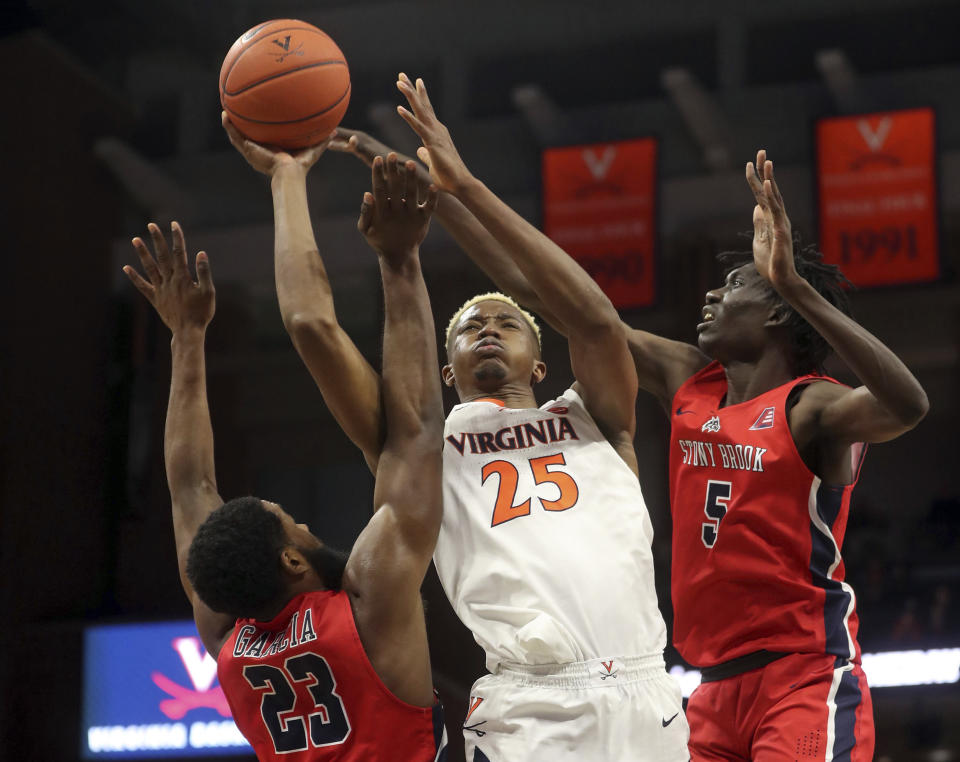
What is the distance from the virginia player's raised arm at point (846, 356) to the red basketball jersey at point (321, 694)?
1343mm

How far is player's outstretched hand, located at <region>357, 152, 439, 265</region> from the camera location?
264cm

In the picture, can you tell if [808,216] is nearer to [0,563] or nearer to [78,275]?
[78,275]

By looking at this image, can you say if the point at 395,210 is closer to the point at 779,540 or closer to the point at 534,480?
the point at 534,480

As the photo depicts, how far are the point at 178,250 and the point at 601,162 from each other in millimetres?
6458

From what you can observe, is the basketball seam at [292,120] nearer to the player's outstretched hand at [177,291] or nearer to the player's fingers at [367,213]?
the player's outstretched hand at [177,291]

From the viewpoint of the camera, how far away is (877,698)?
7449 millimetres

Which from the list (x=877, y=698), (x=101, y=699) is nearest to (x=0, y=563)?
(x=101, y=699)

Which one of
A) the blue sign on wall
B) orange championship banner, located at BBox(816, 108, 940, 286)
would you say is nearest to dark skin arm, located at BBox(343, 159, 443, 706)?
the blue sign on wall

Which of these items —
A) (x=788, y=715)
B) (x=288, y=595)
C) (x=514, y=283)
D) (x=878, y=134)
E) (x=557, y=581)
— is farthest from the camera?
(x=878, y=134)

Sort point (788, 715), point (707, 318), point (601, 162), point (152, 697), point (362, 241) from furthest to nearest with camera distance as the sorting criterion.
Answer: point (362, 241)
point (601, 162)
point (152, 697)
point (707, 318)
point (788, 715)

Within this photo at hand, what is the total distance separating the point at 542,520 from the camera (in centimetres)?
303

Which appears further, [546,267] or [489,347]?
[489,347]

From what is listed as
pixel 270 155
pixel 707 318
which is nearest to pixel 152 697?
pixel 707 318

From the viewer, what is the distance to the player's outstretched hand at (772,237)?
10.3 ft
